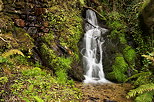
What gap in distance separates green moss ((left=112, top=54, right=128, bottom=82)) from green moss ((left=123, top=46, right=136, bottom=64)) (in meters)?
0.32

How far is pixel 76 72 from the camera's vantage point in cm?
676

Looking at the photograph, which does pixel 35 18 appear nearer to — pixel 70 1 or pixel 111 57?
pixel 70 1

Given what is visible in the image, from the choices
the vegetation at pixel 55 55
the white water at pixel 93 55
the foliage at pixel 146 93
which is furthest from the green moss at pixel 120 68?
the foliage at pixel 146 93

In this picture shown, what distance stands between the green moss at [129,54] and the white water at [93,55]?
148cm

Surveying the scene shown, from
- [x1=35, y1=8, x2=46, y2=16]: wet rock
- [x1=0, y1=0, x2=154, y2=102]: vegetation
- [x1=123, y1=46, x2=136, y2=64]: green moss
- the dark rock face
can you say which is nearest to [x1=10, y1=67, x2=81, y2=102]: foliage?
[x1=0, y1=0, x2=154, y2=102]: vegetation

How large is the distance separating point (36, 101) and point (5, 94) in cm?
71

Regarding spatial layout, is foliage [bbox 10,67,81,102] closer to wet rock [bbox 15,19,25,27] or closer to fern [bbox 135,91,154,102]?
fern [bbox 135,91,154,102]

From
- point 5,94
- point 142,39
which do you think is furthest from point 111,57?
point 5,94

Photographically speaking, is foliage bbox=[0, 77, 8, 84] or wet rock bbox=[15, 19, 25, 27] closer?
foliage bbox=[0, 77, 8, 84]

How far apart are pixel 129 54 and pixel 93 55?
2148mm

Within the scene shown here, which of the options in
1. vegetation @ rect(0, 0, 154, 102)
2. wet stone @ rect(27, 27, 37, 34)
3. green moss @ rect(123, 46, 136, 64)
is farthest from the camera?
green moss @ rect(123, 46, 136, 64)

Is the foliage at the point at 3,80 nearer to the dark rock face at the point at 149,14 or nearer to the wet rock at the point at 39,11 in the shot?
the wet rock at the point at 39,11

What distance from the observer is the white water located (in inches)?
314

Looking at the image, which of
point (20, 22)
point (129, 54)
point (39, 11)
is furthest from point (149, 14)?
point (20, 22)
